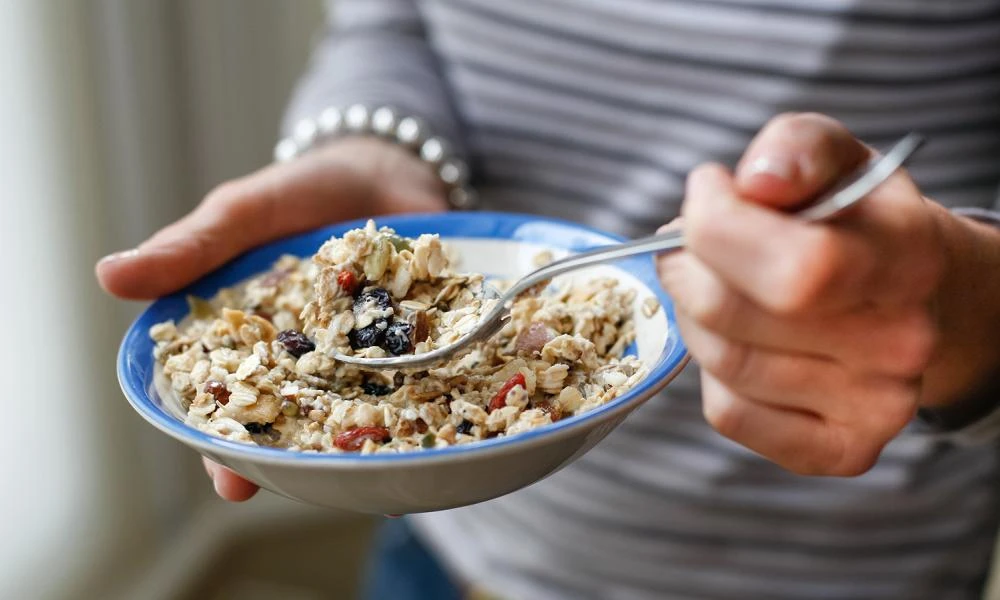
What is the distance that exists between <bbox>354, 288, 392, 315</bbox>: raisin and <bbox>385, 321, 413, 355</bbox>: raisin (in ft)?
0.06

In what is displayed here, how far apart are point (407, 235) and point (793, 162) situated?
0.39 m

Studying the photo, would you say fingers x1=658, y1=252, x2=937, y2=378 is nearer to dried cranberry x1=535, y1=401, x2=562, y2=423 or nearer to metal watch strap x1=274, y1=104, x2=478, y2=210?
dried cranberry x1=535, y1=401, x2=562, y2=423

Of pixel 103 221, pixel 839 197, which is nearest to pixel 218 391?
pixel 839 197

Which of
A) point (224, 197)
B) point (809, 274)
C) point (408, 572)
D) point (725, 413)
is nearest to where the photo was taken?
point (809, 274)

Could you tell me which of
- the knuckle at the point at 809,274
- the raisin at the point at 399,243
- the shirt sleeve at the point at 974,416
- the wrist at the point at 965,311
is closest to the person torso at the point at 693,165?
the shirt sleeve at the point at 974,416

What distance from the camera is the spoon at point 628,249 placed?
452 mm

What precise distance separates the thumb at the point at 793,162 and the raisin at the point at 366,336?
27cm

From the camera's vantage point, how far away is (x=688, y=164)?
93cm

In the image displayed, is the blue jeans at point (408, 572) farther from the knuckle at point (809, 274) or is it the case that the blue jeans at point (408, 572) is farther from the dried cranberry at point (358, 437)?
the knuckle at point (809, 274)

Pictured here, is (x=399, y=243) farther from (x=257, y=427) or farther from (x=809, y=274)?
(x=809, y=274)

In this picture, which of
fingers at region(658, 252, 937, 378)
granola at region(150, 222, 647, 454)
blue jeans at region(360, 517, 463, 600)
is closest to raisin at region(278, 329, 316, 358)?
granola at region(150, 222, 647, 454)

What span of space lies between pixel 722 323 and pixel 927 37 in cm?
49

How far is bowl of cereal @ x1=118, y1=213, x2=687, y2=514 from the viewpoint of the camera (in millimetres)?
532

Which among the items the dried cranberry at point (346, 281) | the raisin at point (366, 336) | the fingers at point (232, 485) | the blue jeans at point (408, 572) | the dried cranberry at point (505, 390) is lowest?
the blue jeans at point (408, 572)
